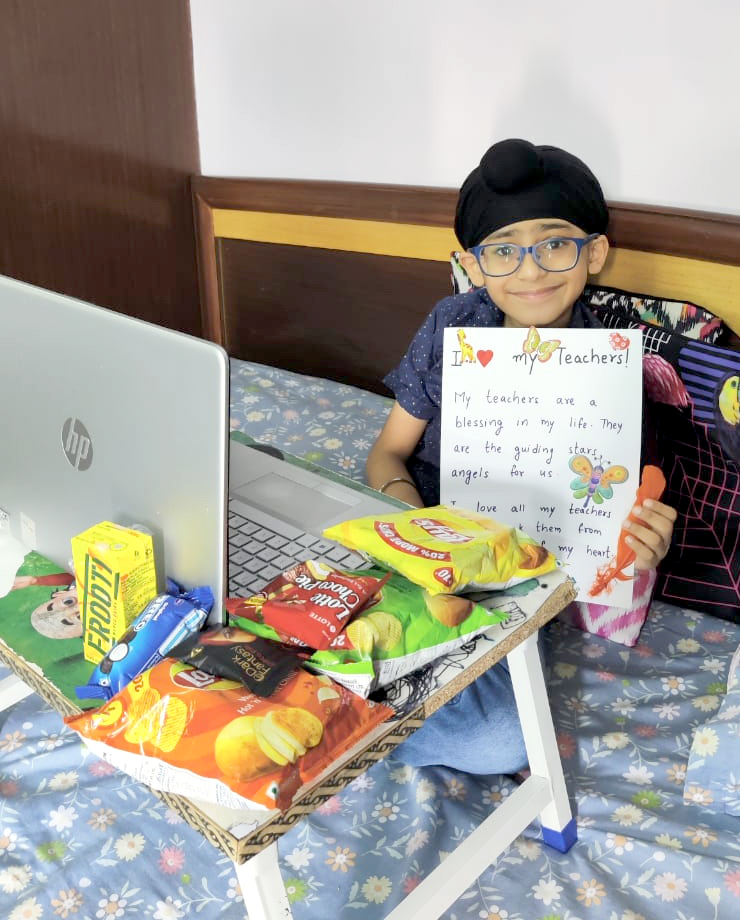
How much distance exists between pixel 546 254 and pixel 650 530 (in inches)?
16.0

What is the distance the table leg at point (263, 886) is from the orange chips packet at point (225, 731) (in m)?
0.07

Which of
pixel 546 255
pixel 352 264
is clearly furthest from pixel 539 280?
pixel 352 264

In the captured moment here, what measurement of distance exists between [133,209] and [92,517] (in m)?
1.52

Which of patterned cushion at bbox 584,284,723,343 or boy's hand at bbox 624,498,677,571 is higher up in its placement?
patterned cushion at bbox 584,284,723,343

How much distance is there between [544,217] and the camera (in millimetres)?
1236

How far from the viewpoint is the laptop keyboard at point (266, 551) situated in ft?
2.96

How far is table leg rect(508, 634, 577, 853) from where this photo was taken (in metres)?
0.90

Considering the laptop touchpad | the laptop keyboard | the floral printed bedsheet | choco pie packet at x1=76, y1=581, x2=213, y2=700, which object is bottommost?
the floral printed bedsheet

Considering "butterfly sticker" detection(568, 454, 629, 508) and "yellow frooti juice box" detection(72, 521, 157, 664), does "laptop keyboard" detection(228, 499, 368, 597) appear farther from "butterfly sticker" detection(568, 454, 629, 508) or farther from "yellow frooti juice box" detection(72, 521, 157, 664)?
"butterfly sticker" detection(568, 454, 629, 508)

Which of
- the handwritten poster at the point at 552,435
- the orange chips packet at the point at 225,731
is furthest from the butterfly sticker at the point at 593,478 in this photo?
the orange chips packet at the point at 225,731

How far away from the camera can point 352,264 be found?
199 centimetres

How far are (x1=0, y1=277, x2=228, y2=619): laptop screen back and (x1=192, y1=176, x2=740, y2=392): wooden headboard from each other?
3.27 feet

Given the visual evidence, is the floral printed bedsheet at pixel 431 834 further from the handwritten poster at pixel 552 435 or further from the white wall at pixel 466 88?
the white wall at pixel 466 88

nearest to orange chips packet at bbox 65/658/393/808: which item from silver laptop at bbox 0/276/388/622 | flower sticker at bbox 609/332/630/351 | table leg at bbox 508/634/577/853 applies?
silver laptop at bbox 0/276/388/622
